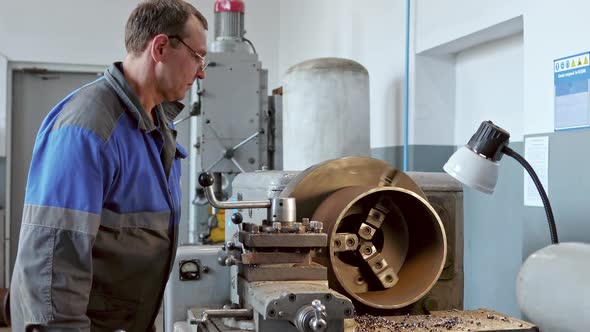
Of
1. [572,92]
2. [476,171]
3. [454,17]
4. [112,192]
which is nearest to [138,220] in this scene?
[112,192]

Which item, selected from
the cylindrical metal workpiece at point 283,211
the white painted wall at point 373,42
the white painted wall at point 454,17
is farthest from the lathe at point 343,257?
the white painted wall at point 373,42

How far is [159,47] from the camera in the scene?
1091mm

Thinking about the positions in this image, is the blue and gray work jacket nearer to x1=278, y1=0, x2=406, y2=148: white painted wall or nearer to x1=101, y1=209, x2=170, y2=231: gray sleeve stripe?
x1=101, y1=209, x2=170, y2=231: gray sleeve stripe

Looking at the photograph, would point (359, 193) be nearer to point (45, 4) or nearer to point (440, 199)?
point (440, 199)

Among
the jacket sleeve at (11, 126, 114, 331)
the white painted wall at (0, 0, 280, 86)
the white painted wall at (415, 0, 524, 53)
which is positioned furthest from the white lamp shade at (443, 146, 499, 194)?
the white painted wall at (0, 0, 280, 86)

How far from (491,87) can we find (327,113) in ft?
1.91

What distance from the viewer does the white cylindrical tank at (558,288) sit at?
1.07 meters

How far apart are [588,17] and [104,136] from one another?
120cm

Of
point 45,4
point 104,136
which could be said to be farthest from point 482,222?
point 45,4

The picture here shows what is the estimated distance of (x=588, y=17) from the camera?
5.17 ft

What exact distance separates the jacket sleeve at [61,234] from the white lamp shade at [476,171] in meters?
0.66

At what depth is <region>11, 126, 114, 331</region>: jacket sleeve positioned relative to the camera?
93 cm

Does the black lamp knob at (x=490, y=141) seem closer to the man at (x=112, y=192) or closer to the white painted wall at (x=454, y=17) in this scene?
the man at (x=112, y=192)

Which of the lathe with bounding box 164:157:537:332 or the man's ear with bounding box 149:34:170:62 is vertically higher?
the man's ear with bounding box 149:34:170:62
